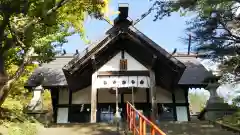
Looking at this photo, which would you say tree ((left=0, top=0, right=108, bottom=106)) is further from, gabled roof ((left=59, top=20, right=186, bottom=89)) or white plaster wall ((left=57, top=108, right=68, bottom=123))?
white plaster wall ((left=57, top=108, right=68, bottom=123))

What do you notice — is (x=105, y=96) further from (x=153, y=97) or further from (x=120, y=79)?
(x=153, y=97)

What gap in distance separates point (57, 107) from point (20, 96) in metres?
4.49

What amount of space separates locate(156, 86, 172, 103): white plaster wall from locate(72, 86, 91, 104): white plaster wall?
4268mm

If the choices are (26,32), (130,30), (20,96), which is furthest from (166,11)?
(20,96)

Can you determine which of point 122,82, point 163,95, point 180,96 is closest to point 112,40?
point 122,82

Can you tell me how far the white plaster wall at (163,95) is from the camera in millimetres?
15617

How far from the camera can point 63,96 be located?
52.4 feet

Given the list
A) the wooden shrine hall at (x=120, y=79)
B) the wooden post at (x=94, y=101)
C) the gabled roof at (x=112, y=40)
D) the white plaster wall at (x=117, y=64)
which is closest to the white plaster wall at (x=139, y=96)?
the wooden shrine hall at (x=120, y=79)

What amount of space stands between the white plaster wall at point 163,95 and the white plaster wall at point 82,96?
14.0 feet

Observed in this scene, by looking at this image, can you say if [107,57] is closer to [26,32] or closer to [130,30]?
[130,30]

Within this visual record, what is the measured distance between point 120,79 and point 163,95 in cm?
342

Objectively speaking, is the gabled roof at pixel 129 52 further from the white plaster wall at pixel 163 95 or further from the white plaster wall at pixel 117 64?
the white plaster wall at pixel 163 95

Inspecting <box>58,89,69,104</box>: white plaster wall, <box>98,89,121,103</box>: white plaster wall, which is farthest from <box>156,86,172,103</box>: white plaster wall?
<box>58,89,69,104</box>: white plaster wall

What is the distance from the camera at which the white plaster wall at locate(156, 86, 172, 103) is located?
15617mm
